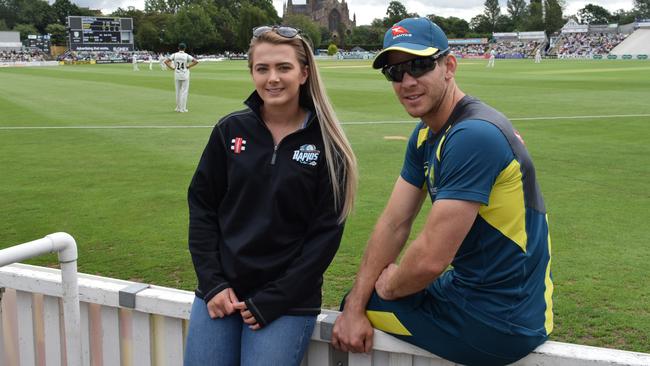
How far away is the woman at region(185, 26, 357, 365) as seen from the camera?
2938 mm

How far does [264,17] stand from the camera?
124m

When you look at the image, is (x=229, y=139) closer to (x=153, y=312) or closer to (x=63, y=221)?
(x=153, y=312)

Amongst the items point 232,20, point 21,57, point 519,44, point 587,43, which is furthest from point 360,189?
point 232,20

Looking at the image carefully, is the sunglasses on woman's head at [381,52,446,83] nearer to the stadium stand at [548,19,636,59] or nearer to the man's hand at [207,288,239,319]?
the man's hand at [207,288,239,319]

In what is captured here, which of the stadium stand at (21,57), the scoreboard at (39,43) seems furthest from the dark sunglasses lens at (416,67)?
the scoreboard at (39,43)

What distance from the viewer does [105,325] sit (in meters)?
3.31

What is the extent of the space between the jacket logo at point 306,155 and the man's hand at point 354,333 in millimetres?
694

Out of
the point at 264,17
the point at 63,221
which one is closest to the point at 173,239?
the point at 63,221

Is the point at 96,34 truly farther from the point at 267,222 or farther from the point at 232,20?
the point at 267,222

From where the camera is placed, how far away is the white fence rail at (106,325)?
3072 millimetres

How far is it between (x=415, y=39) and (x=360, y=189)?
668cm

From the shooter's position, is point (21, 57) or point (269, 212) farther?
point (21, 57)

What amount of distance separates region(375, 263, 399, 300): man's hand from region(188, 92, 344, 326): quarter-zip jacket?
298 millimetres

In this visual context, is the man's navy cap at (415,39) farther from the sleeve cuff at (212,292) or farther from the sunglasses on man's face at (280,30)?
the sleeve cuff at (212,292)
